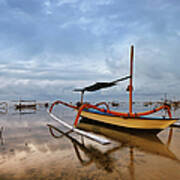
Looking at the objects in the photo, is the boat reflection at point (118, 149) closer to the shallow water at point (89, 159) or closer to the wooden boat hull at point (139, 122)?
the shallow water at point (89, 159)

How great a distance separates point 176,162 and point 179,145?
3003 millimetres

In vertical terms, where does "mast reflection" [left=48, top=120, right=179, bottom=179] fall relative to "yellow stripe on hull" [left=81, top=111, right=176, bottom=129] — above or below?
below

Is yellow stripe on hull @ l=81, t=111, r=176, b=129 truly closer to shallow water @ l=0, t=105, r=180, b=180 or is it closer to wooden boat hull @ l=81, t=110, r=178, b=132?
wooden boat hull @ l=81, t=110, r=178, b=132

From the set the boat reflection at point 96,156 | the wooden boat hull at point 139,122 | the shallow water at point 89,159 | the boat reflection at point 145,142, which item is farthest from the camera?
the wooden boat hull at point 139,122

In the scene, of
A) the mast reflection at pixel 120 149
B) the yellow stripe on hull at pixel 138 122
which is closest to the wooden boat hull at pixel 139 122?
the yellow stripe on hull at pixel 138 122

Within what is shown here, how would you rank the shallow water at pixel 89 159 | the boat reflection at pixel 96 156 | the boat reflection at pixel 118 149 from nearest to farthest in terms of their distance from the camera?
the shallow water at pixel 89 159 → the boat reflection at pixel 96 156 → the boat reflection at pixel 118 149

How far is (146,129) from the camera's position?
32.8 feet

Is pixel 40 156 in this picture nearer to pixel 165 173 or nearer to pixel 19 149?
pixel 19 149

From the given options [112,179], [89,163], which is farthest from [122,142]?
[112,179]

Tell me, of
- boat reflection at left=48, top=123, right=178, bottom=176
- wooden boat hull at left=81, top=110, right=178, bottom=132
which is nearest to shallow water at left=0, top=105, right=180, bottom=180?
boat reflection at left=48, top=123, right=178, bottom=176

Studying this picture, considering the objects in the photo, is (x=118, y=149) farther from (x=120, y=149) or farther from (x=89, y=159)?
(x=89, y=159)

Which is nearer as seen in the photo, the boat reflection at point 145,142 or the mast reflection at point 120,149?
the mast reflection at point 120,149

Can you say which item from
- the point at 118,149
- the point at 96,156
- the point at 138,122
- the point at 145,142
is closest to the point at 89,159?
the point at 96,156

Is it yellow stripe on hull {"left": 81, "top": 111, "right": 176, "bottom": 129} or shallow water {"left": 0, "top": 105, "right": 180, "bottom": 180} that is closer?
shallow water {"left": 0, "top": 105, "right": 180, "bottom": 180}
